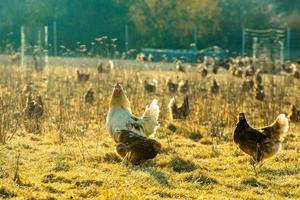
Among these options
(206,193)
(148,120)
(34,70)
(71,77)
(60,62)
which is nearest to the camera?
(206,193)

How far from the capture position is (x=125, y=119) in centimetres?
891

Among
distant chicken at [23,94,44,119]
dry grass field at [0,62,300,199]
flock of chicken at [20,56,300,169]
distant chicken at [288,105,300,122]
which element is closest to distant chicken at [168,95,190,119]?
dry grass field at [0,62,300,199]

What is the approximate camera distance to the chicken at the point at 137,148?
816 cm

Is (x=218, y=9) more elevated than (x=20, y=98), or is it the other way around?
(x=218, y=9)

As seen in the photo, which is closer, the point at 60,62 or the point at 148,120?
the point at 148,120

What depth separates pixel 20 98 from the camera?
12938 mm

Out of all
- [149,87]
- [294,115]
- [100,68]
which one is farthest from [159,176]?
[100,68]

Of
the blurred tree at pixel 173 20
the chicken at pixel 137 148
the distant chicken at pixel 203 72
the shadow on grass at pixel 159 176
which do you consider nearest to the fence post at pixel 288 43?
the blurred tree at pixel 173 20

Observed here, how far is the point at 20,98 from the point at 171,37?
99.2 feet

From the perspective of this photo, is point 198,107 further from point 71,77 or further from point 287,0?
point 287,0

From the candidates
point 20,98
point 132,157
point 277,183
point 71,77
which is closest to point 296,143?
point 277,183

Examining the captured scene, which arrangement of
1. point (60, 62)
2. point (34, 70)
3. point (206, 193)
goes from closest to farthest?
point (206, 193) → point (34, 70) → point (60, 62)

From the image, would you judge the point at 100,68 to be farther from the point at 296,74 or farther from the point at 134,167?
the point at 134,167

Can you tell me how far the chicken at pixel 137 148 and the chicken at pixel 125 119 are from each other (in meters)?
0.39
